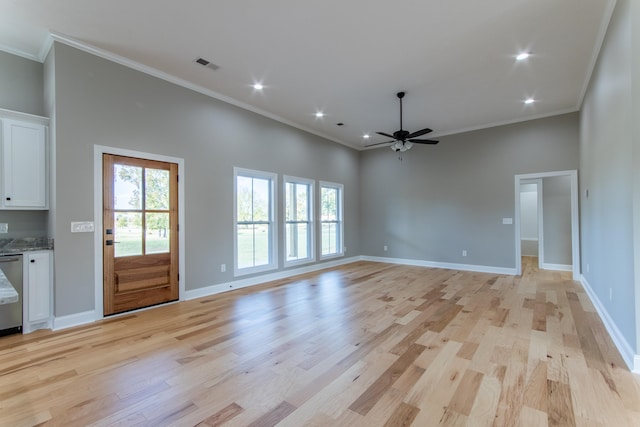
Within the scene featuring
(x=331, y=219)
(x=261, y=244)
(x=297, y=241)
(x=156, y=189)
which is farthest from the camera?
(x=331, y=219)

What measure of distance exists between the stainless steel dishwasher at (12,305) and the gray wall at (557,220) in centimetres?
953

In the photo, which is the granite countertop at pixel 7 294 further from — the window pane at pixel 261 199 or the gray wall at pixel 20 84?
the window pane at pixel 261 199

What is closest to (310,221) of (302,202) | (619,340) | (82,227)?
(302,202)

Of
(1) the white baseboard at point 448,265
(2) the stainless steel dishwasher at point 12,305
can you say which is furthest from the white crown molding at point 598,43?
(2) the stainless steel dishwasher at point 12,305

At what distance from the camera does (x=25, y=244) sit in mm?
3553

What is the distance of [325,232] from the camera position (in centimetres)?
750

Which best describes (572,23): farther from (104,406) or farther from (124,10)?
(104,406)

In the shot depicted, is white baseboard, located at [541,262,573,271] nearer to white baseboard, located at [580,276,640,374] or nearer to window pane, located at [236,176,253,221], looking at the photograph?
white baseboard, located at [580,276,640,374]

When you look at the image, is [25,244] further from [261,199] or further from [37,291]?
[261,199]

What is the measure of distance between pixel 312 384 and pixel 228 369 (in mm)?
745

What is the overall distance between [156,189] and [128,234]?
0.73m

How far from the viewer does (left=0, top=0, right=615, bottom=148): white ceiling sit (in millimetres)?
2971

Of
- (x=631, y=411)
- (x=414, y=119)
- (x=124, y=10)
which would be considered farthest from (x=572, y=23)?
(x=124, y=10)

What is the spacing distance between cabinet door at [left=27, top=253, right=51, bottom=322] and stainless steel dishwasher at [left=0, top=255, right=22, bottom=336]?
0.26ft
